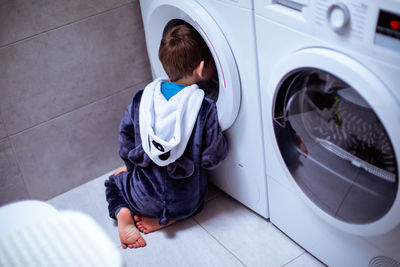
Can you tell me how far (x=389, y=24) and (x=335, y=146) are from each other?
0.34m

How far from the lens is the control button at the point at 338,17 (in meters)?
0.89

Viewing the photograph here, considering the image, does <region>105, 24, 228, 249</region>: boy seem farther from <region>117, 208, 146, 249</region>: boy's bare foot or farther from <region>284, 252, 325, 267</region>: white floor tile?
<region>284, 252, 325, 267</region>: white floor tile

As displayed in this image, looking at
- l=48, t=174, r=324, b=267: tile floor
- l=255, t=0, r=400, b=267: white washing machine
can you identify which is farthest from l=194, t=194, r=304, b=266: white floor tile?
l=255, t=0, r=400, b=267: white washing machine

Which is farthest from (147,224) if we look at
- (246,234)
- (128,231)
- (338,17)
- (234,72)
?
(338,17)

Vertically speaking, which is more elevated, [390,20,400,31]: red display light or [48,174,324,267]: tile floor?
[390,20,400,31]: red display light

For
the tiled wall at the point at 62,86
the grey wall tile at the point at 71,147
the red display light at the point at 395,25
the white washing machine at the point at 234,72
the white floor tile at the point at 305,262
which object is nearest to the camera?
the red display light at the point at 395,25

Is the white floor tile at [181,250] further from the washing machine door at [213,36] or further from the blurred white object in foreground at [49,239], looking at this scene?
the blurred white object in foreground at [49,239]

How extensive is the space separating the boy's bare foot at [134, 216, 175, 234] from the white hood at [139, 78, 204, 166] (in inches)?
10.8

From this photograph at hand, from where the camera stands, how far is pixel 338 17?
91cm

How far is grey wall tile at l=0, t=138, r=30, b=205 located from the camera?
1.59m

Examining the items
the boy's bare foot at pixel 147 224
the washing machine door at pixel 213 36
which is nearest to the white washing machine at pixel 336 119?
the washing machine door at pixel 213 36

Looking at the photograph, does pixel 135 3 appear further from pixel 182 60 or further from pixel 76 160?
pixel 76 160

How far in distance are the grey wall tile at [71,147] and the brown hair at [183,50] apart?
15.4 inches

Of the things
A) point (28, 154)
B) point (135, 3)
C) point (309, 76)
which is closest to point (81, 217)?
point (309, 76)
